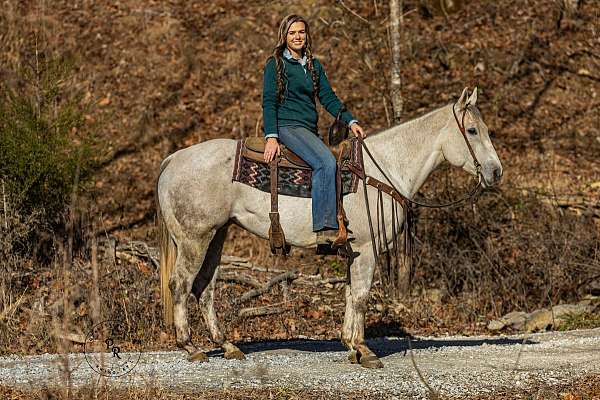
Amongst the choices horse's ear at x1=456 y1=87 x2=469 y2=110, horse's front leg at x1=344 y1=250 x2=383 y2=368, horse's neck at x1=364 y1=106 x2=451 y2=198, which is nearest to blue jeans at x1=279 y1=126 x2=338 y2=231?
horse's front leg at x1=344 y1=250 x2=383 y2=368

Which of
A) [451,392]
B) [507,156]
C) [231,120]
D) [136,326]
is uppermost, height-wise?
[231,120]

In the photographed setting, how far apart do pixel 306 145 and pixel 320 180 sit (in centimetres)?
36

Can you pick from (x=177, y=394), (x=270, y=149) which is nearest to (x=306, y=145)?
(x=270, y=149)

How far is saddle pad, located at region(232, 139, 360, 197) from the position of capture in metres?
8.95

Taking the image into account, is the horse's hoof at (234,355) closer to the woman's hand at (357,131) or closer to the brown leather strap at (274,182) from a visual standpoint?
the brown leather strap at (274,182)

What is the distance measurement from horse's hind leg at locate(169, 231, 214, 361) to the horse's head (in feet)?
8.16

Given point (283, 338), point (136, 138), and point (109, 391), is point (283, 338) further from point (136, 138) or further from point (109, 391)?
point (136, 138)

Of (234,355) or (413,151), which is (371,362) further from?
(413,151)

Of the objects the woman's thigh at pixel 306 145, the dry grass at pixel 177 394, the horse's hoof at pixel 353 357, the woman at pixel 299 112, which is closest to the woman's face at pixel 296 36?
the woman at pixel 299 112

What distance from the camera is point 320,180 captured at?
8.77 m

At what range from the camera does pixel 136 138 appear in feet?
65.3

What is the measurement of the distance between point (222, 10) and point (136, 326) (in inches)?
535

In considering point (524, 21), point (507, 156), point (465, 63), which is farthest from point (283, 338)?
point (524, 21)

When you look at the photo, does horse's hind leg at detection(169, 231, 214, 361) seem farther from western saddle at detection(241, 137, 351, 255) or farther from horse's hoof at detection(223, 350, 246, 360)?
western saddle at detection(241, 137, 351, 255)
